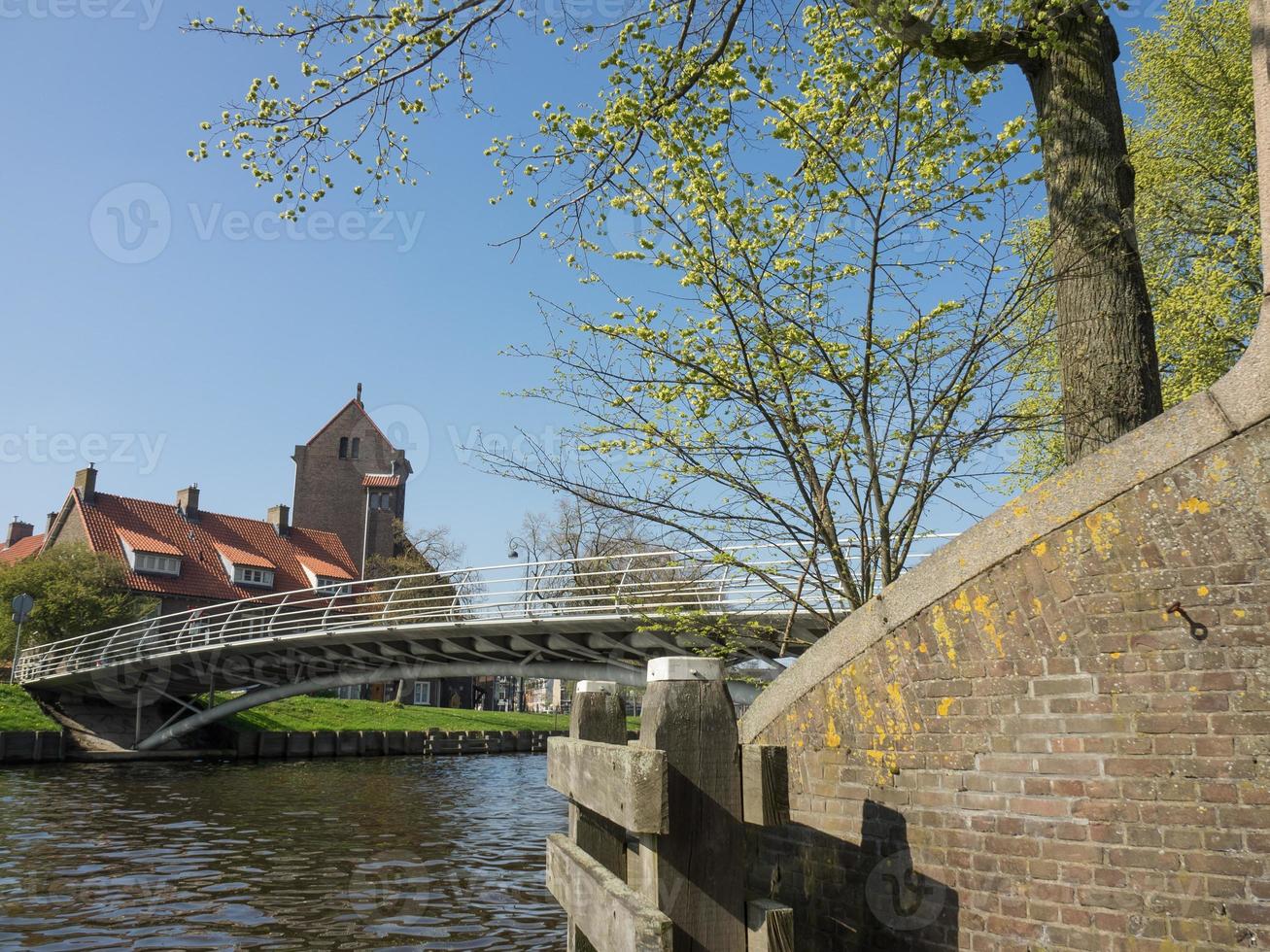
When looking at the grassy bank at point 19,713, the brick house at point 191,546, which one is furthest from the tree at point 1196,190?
the brick house at point 191,546

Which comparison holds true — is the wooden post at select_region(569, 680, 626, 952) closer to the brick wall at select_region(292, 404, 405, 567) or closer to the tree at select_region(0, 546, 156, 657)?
the tree at select_region(0, 546, 156, 657)

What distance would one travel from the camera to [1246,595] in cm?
371

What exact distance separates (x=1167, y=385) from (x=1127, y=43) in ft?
32.3

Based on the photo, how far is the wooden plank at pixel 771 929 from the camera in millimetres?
3123

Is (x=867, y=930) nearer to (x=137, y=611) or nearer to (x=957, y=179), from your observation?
(x=957, y=179)

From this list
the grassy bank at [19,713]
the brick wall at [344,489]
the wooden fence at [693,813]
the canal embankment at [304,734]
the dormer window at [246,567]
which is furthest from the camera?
the brick wall at [344,489]

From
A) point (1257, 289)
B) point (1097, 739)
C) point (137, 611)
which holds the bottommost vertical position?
point (1097, 739)

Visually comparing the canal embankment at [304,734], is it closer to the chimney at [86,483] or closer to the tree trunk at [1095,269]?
the chimney at [86,483]

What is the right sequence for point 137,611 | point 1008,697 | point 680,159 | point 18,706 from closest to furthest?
point 1008,697
point 680,159
point 18,706
point 137,611

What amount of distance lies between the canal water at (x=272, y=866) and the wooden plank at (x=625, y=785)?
5721 mm

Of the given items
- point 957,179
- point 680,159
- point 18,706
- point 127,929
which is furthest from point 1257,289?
point 18,706

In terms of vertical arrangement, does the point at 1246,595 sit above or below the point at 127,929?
above

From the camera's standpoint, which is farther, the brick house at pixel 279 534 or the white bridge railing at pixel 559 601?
the brick house at pixel 279 534

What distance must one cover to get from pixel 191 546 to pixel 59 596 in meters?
13.7
